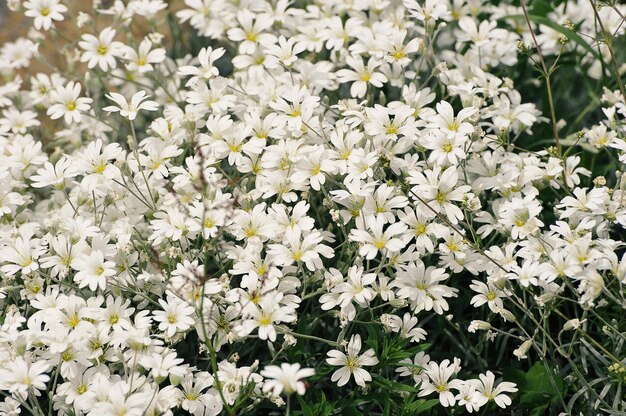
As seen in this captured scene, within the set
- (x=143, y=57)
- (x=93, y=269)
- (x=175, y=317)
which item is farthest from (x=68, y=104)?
(x=175, y=317)

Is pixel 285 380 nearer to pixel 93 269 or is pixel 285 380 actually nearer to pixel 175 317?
pixel 175 317

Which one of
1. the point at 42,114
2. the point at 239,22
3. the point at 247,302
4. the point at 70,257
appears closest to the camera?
the point at 247,302

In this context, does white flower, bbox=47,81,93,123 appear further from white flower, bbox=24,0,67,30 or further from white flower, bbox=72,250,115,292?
white flower, bbox=72,250,115,292

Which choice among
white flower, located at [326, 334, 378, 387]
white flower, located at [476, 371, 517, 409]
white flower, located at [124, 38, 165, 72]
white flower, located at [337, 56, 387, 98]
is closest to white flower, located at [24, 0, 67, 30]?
white flower, located at [124, 38, 165, 72]

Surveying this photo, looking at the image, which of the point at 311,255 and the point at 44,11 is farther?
Answer: the point at 44,11

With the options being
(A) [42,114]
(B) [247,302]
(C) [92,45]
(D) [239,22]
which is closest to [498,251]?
(B) [247,302]

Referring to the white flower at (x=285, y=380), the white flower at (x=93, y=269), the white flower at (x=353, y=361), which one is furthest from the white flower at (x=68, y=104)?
the white flower at (x=285, y=380)

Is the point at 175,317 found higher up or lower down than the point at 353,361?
higher up

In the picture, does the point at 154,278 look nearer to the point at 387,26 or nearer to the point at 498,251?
the point at 498,251
